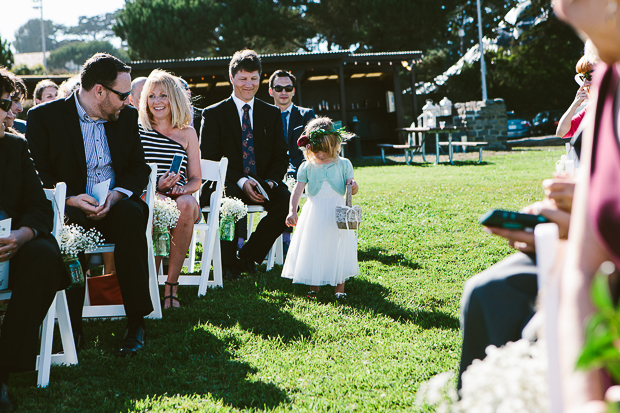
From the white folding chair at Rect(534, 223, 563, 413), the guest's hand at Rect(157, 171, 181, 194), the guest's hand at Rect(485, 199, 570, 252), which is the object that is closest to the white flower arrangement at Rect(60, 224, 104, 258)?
the guest's hand at Rect(157, 171, 181, 194)

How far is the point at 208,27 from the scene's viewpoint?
96.7ft

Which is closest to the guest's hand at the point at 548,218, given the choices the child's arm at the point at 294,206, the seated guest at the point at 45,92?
the child's arm at the point at 294,206

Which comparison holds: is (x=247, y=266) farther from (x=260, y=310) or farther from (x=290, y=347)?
(x=290, y=347)

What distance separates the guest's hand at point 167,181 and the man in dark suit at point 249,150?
0.81m

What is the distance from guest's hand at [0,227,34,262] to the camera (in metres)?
2.95

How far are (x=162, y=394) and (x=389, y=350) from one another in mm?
1377

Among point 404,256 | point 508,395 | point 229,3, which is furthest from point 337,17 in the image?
point 508,395

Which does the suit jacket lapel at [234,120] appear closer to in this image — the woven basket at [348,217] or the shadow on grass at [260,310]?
the shadow on grass at [260,310]

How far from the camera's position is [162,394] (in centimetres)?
299

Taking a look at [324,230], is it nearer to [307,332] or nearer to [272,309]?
[272,309]

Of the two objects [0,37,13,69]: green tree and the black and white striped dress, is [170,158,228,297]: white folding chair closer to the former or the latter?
the black and white striped dress

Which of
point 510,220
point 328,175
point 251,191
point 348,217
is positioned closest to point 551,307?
point 510,220

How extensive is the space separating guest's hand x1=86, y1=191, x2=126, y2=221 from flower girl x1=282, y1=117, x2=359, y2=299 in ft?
4.98

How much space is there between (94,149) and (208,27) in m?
27.0
